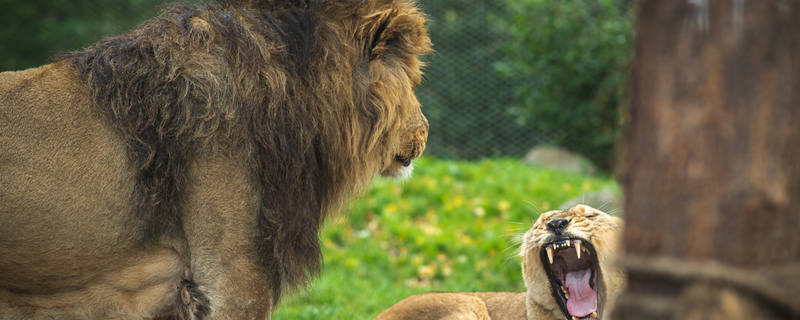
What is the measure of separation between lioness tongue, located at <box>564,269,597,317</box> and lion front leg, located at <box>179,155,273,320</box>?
161cm

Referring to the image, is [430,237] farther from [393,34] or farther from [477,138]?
[477,138]

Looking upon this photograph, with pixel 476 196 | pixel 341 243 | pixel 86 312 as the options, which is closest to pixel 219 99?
pixel 86 312

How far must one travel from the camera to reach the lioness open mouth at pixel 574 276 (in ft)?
12.3

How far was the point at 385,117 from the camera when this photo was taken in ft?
10.8

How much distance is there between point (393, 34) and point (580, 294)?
1544 millimetres

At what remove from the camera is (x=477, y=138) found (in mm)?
12922

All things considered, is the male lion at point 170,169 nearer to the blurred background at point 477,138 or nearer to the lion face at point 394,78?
the lion face at point 394,78

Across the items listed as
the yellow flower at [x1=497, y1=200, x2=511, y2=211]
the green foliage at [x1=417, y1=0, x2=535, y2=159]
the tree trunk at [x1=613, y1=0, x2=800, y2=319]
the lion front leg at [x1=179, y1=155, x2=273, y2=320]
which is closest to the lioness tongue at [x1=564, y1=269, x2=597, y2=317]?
the lion front leg at [x1=179, y1=155, x2=273, y2=320]

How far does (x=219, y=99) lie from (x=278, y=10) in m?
0.51

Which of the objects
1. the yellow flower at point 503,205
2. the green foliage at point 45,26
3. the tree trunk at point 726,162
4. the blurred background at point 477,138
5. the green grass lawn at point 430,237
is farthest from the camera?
the green foliage at point 45,26

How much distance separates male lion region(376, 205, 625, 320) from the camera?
12.1 feet

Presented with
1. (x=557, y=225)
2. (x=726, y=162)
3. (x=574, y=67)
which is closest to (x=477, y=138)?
(x=574, y=67)

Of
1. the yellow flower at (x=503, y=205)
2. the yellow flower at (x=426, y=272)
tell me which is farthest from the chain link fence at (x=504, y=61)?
the yellow flower at (x=426, y=272)

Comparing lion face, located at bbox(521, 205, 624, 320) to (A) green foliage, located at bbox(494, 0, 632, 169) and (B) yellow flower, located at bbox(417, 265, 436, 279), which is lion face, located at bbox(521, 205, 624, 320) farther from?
(A) green foliage, located at bbox(494, 0, 632, 169)
